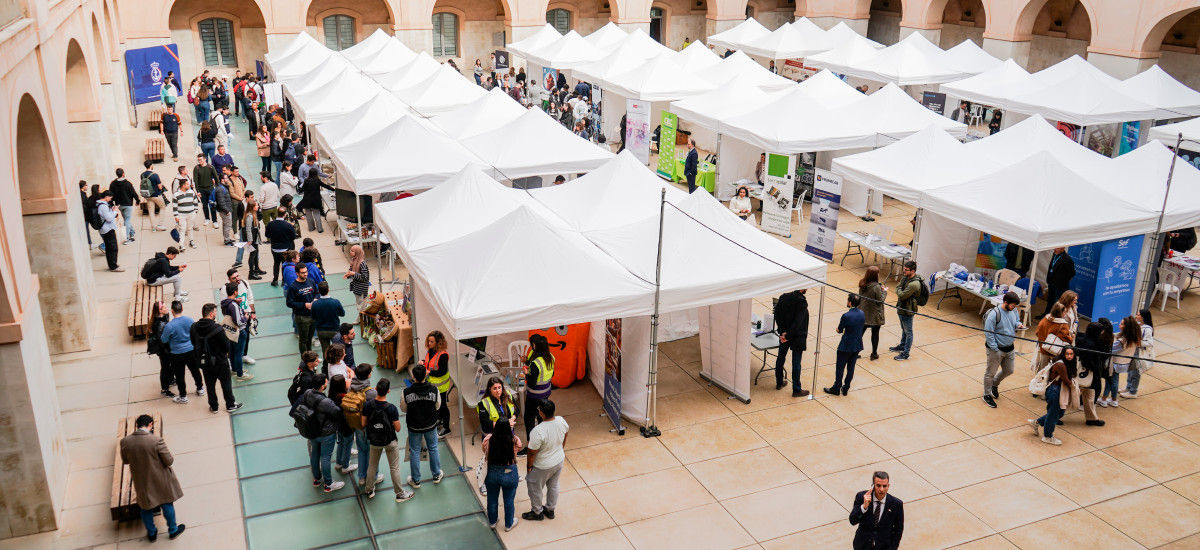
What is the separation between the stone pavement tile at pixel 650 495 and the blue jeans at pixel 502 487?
3.20ft

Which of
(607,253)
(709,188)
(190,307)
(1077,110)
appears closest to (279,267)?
(190,307)

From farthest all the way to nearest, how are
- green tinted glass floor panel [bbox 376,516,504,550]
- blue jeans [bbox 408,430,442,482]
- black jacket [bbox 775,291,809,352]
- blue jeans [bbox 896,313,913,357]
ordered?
1. blue jeans [bbox 896,313,913,357]
2. black jacket [bbox 775,291,809,352]
3. blue jeans [bbox 408,430,442,482]
4. green tinted glass floor panel [bbox 376,516,504,550]

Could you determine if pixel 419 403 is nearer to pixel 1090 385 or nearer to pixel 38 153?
pixel 38 153

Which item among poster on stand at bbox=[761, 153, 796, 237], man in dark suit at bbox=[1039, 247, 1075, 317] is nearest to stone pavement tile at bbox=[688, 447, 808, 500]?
man in dark suit at bbox=[1039, 247, 1075, 317]

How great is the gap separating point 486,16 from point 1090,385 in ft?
95.9

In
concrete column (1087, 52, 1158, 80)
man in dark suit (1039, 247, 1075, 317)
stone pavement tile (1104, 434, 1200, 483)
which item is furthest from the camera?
concrete column (1087, 52, 1158, 80)

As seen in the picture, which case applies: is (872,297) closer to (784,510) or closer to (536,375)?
(784,510)

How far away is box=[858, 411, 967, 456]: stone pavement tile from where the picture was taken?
9438 millimetres

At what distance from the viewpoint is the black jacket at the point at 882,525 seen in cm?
657

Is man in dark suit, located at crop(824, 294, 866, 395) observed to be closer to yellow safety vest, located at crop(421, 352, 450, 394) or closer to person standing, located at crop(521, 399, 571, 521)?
person standing, located at crop(521, 399, 571, 521)

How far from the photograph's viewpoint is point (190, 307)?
12.7 m

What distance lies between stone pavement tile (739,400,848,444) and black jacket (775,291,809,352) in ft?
2.25

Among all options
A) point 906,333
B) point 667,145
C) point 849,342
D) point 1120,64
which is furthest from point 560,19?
point 849,342

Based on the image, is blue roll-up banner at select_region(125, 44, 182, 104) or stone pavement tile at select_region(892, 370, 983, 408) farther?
blue roll-up banner at select_region(125, 44, 182, 104)
